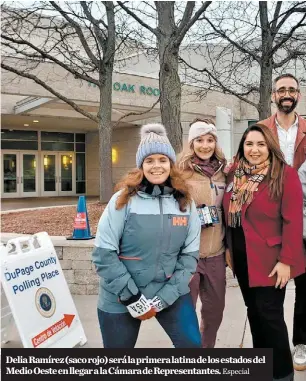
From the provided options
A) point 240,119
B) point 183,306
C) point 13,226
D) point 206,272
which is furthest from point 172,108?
point 240,119

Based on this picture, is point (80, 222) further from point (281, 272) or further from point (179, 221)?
point (281, 272)

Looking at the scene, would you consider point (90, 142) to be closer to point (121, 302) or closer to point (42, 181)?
point (42, 181)

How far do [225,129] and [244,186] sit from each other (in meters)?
15.4

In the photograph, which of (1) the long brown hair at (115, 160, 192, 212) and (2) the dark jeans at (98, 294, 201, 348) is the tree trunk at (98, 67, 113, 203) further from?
(2) the dark jeans at (98, 294, 201, 348)

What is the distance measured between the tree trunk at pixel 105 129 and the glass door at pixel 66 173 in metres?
12.1

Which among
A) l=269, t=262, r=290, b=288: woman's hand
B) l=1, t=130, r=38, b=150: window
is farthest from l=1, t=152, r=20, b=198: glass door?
l=269, t=262, r=290, b=288: woman's hand

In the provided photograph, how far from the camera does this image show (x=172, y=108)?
21.5 ft

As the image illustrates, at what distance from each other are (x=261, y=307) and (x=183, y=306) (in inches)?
21.9

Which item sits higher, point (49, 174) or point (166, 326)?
point (49, 174)

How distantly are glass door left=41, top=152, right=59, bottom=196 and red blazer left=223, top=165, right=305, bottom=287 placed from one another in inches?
771

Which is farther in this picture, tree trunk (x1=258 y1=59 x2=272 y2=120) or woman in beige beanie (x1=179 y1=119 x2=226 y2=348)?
tree trunk (x1=258 y1=59 x2=272 y2=120)

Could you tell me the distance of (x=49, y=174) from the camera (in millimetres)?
21438

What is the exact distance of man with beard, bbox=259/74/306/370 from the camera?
3082 mm

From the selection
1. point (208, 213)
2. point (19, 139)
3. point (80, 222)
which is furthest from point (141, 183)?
point (19, 139)
